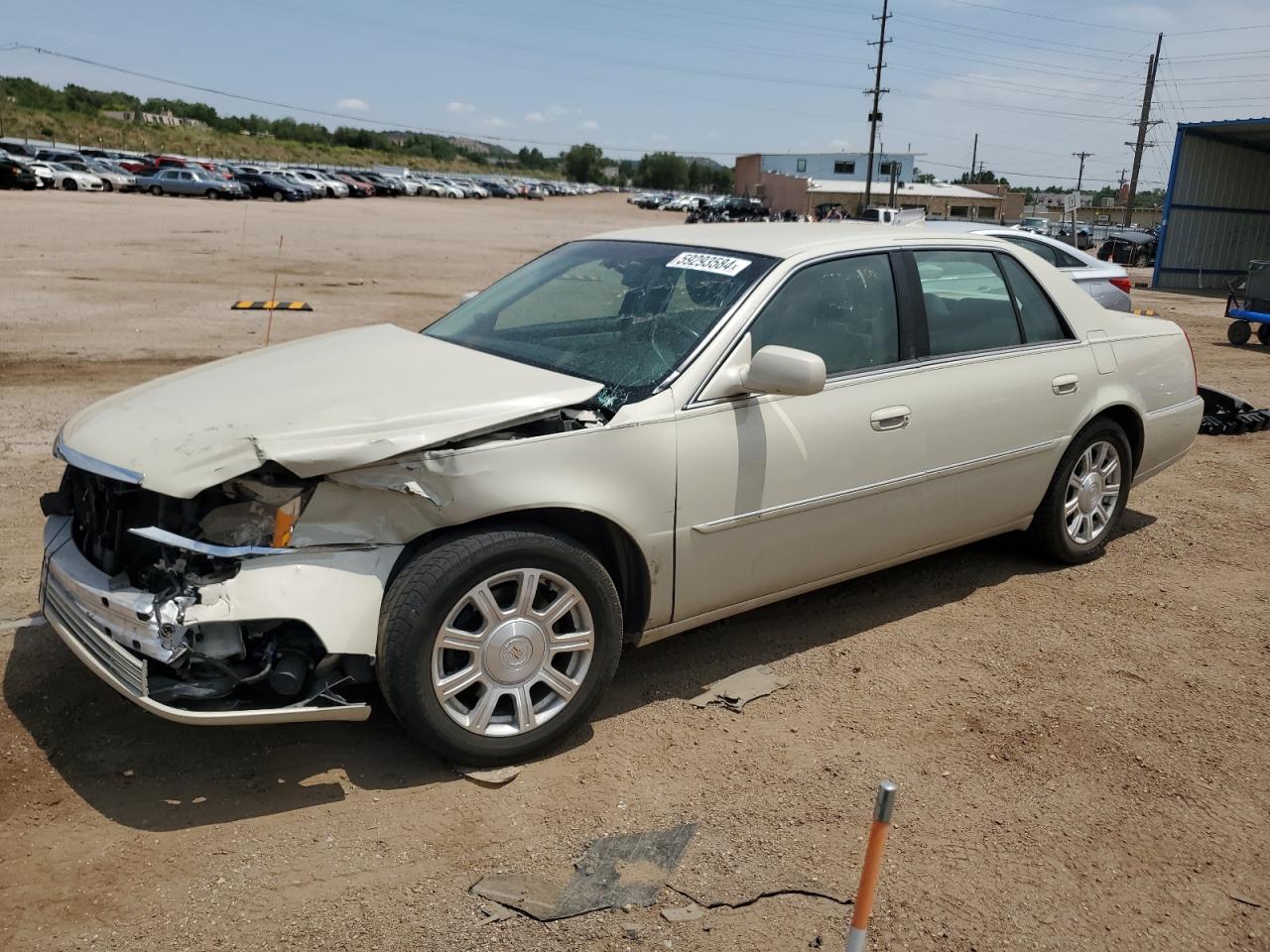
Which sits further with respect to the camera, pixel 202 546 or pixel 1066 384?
pixel 1066 384

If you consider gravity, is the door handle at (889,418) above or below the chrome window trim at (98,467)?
above

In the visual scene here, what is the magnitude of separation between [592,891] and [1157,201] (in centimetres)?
15462

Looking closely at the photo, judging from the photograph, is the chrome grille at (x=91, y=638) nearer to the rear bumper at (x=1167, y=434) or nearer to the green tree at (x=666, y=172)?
the rear bumper at (x=1167, y=434)

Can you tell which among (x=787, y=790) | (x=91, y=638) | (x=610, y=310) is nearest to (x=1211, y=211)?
(x=610, y=310)

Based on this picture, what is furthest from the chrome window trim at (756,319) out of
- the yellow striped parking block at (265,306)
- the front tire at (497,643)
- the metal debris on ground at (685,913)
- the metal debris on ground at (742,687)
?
the yellow striped parking block at (265,306)

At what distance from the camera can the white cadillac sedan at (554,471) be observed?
3.02 metres

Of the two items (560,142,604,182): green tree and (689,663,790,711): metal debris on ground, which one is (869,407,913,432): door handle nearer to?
(689,663,790,711): metal debris on ground

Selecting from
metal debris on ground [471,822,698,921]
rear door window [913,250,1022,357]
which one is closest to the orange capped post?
metal debris on ground [471,822,698,921]

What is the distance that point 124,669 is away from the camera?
2.96 meters

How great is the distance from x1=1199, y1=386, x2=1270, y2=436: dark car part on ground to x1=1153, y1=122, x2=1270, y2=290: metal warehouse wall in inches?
966

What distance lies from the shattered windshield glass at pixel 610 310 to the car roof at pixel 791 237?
0.08 m

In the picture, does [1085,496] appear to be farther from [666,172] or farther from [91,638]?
[666,172]

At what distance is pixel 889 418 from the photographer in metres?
4.18

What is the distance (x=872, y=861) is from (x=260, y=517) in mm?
2031
